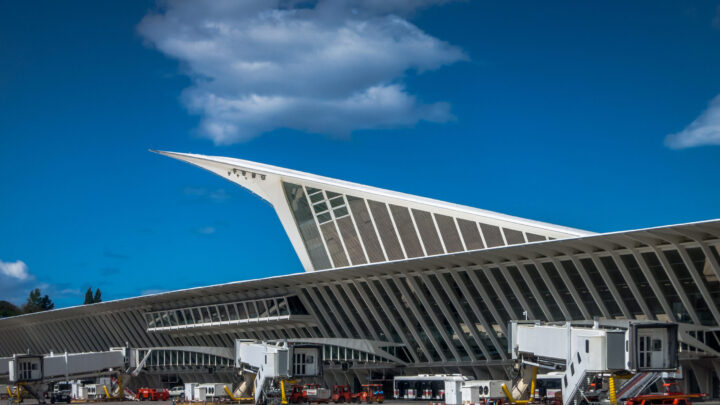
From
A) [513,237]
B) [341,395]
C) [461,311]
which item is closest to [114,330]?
[341,395]

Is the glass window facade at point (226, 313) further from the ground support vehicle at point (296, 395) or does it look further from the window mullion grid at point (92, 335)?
the ground support vehicle at point (296, 395)

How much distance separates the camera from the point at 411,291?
56969 millimetres

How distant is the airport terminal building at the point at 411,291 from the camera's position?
145ft

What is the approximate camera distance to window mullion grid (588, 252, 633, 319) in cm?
4588

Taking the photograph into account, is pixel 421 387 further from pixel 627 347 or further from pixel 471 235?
pixel 627 347

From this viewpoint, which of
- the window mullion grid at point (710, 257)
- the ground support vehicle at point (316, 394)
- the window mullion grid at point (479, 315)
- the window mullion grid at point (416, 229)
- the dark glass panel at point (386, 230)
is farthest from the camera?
the dark glass panel at point (386, 230)

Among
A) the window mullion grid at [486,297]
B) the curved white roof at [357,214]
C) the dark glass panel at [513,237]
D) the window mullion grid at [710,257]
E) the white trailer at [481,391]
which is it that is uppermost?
the curved white roof at [357,214]

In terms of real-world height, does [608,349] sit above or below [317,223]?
below

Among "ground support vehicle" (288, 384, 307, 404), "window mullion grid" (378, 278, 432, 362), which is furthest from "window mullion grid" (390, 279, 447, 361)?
"ground support vehicle" (288, 384, 307, 404)

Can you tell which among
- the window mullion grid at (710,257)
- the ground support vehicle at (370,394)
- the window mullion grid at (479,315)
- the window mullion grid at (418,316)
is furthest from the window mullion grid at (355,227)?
the window mullion grid at (710,257)

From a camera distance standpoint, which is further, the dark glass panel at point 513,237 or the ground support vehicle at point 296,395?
the dark glass panel at point 513,237

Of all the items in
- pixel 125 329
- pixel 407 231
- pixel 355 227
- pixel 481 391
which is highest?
pixel 355 227

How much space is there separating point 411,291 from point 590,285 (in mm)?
13787

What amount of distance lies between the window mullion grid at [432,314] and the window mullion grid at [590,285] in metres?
12.0
